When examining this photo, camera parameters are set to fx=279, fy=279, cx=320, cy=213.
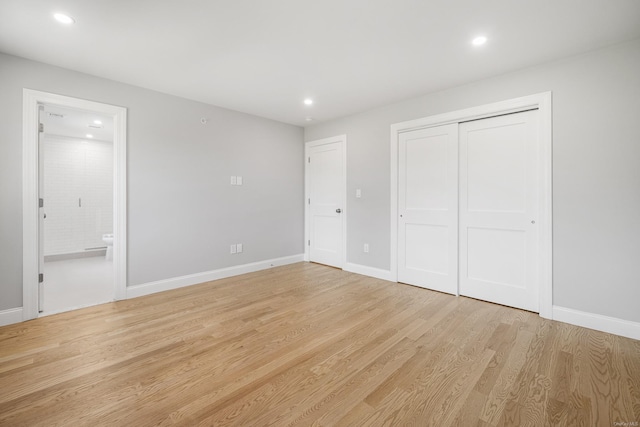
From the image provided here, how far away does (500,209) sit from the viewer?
3078 millimetres

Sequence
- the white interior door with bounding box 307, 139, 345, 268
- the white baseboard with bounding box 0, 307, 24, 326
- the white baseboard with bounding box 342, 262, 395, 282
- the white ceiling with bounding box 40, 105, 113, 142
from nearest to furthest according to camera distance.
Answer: the white baseboard with bounding box 0, 307, 24, 326 → the white baseboard with bounding box 342, 262, 395, 282 → the white ceiling with bounding box 40, 105, 113, 142 → the white interior door with bounding box 307, 139, 345, 268

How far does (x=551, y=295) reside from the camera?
2715mm

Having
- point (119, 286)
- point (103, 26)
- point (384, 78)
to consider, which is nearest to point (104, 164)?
point (119, 286)

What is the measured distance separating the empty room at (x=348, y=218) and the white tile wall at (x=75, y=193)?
1.47 metres

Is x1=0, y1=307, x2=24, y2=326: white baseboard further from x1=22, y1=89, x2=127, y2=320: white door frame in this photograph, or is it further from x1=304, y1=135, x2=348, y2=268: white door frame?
x1=304, y1=135, x2=348, y2=268: white door frame

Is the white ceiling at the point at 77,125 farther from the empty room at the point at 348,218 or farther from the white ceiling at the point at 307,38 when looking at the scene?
the white ceiling at the point at 307,38

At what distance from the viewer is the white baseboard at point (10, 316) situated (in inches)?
102

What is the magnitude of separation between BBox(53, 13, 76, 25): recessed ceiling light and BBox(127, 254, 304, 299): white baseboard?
2.62m

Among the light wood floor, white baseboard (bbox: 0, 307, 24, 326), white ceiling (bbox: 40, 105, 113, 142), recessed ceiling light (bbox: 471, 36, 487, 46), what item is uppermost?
white ceiling (bbox: 40, 105, 113, 142)

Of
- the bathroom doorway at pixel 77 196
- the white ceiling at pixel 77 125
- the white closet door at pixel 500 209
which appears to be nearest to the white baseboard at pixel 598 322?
the white closet door at pixel 500 209

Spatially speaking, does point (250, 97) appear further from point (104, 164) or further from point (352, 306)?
point (104, 164)

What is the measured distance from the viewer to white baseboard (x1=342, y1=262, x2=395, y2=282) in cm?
405

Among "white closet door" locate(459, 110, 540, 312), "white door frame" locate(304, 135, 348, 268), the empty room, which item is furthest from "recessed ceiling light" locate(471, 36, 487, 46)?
"white door frame" locate(304, 135, 348, 268)

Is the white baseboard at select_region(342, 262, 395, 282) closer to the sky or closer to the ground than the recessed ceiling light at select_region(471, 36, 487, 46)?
closer to the ground
